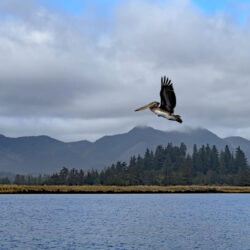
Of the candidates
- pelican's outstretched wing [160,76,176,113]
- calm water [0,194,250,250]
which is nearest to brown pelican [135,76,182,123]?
pelican's outstretched wing [160,76,176,113]

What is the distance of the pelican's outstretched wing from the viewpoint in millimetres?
19453

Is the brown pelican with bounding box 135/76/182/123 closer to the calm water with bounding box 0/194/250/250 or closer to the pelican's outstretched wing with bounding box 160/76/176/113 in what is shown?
the pelican's outstretched wing with bounding box 160/76/176/113

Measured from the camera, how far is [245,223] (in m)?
60.8

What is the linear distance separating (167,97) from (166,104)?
0.31m

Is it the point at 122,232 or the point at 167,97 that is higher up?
the point at 167,97

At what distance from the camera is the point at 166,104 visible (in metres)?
19.7

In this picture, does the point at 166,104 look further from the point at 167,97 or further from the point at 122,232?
the point at 122,232

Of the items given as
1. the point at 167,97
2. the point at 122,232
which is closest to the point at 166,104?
the point at 167,97

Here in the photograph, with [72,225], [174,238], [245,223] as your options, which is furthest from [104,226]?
[245,223]

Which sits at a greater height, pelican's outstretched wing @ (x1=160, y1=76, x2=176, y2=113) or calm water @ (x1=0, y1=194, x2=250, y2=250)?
pelican's outstretched wing @ (x1=160, y1=76, x2=176, y2=113)

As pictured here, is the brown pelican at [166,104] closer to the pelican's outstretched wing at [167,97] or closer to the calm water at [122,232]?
the pelican's outstretched wing at [167,97]

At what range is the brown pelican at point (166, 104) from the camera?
63.6 feet

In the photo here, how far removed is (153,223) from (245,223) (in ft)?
38.6

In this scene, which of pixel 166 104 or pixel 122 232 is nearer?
pixel 166 104
